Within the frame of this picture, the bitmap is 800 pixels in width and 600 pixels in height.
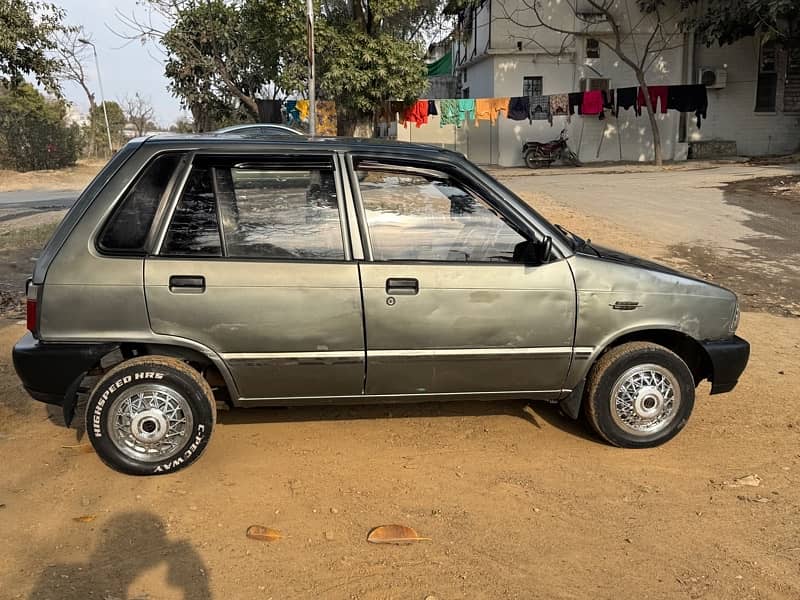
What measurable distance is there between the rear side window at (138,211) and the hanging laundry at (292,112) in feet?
74.8

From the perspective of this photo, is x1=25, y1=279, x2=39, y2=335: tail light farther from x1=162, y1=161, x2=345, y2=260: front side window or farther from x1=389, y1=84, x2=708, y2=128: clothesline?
x1=389, y1=84, x2=708, y2=128: clothesline

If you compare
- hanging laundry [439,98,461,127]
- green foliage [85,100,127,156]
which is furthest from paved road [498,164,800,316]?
green foliage [85,100,127,156]

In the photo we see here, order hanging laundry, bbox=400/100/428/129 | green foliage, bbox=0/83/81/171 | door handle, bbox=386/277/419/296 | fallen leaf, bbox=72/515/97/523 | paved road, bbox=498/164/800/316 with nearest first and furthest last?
fallen leaf, bbox=72/515/97/523 < door handle, bbox=386/277/419/296 < paved road, bbox=498/164/800/316 < hanging laundry, bbox=400/100/428/129 < green foliage, bbox=0/83/81/171

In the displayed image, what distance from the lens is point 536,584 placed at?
2.75 meters

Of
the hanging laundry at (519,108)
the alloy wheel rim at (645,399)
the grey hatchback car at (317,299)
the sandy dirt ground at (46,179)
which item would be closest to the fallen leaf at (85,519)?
the grey hatchback car at (317,299)

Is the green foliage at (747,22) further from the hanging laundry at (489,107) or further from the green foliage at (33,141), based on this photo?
the green foliage at (33,141)

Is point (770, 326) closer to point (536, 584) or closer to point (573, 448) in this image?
point (573, 448)

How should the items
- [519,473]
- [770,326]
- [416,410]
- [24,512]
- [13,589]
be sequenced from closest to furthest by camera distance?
[13,589] < [24,512] < [519,473] < [416,410] < [770,326]

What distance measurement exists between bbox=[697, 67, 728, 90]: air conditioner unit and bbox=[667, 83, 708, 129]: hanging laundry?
0.90 m

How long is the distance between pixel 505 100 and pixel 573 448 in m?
22.6

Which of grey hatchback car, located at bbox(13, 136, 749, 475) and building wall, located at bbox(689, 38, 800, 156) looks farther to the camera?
building wall, located at bbox(689, 38, 800, 156)

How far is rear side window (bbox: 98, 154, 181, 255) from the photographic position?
340 cm

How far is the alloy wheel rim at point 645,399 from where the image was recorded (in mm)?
3793

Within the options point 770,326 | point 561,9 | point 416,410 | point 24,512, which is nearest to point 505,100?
point 561,9
